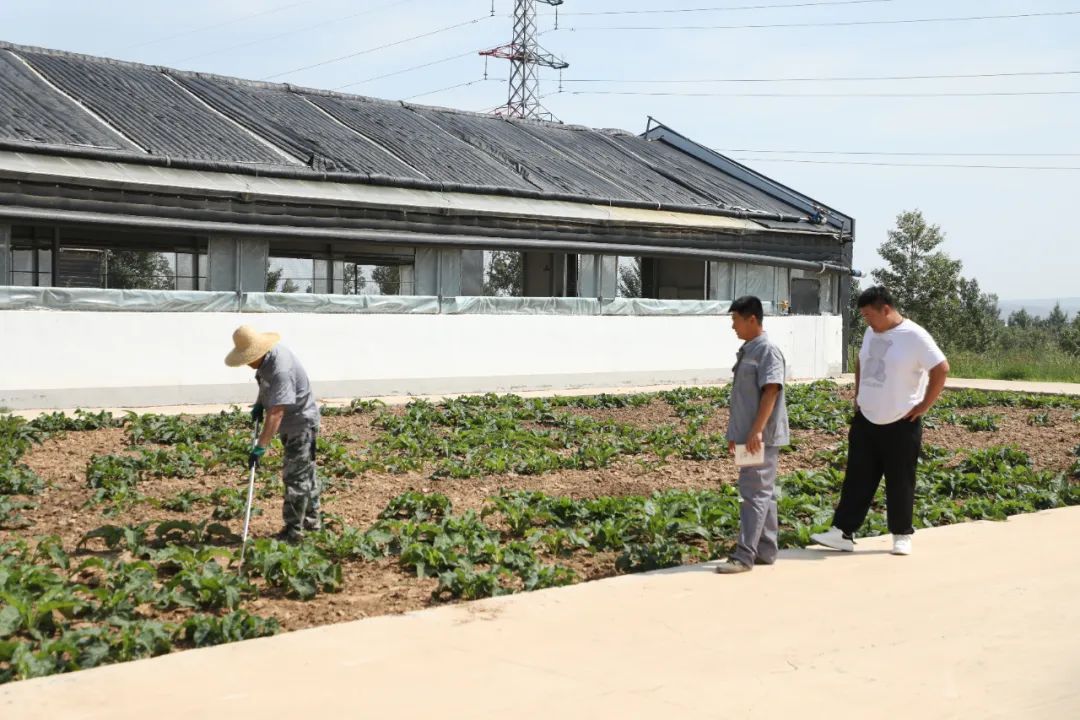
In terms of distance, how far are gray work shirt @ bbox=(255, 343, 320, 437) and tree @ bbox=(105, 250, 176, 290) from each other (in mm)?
11553

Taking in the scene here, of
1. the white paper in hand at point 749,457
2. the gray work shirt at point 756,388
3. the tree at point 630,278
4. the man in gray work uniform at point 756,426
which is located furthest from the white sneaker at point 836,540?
the tree at point 630,278

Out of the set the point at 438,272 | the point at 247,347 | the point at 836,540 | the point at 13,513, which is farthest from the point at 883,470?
the point at 438,272

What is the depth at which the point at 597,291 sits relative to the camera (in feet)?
82.9

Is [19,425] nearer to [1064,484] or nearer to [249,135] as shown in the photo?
[249,135]

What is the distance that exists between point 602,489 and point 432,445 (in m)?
3.11

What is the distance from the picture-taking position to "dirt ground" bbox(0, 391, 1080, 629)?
23.0 feet

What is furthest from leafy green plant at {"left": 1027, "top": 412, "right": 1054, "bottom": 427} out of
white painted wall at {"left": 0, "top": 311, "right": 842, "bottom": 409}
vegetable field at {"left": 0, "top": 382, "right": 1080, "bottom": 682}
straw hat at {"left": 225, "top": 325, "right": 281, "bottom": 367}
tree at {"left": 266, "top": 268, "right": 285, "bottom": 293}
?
straw hat at {"left": 225, "top": 325, "right": 281, "bottom": 367}

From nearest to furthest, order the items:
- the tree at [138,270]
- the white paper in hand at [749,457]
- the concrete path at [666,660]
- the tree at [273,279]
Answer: the concrete path at [666,660] → the white paper in hand at [749,457] → the tree at [138,270] → the tree at [273,279]

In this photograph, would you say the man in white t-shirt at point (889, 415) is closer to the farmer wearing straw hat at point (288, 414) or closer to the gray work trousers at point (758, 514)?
the gray work trousers at point (758, 514)

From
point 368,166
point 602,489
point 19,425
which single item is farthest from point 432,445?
point 368,166

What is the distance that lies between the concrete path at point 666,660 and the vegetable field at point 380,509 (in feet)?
1.50

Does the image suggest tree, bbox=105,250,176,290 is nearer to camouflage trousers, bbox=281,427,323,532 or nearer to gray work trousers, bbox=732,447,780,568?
camouflage trousers, bbox=281,427,323,532

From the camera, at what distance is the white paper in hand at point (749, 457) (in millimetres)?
7641

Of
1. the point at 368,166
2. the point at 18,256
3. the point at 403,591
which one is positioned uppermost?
the point at 368,166
